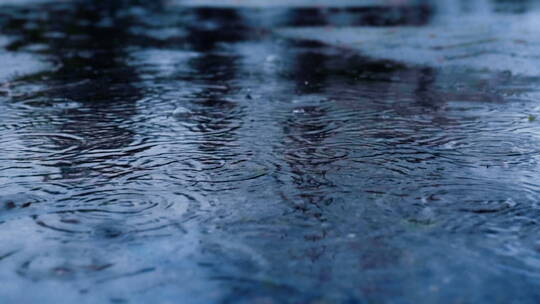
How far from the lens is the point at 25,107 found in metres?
5.82

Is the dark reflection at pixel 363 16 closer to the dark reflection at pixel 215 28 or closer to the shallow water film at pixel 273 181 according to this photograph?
the dark reflection at pixel 215 28

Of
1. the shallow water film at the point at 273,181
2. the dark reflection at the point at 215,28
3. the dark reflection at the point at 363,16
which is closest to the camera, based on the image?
the shallow water film at the point at 273,181

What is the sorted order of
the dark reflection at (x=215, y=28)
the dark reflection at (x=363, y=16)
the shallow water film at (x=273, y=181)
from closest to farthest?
the shallow water film at (x=273, y=181)
the dark reflection at (x=215, y=28)
the dark reflection at (x=363, y=16)

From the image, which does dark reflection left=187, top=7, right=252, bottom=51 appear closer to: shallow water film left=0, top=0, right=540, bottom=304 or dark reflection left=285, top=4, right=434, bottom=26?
dark reflection left=285, top=4, right=434, bottom=26

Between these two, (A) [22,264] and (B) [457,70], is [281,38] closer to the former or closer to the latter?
(B) [457,70]

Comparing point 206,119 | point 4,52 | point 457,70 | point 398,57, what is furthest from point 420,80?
Result: point 4,52

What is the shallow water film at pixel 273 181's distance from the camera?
2.51 m

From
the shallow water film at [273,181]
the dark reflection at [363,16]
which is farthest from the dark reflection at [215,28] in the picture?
the shallow water film at [273,181]

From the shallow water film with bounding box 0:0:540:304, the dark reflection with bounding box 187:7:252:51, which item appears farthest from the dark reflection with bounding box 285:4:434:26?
the shallow water film with bounding box 0:0:540:304

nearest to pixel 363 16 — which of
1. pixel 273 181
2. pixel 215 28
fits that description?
pixel 215 28

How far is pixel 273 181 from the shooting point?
3.58 m

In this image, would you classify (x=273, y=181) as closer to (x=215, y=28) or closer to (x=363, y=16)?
(x=215, y=28)

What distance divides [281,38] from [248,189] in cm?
846

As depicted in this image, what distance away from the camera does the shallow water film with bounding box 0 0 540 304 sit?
251 cm
